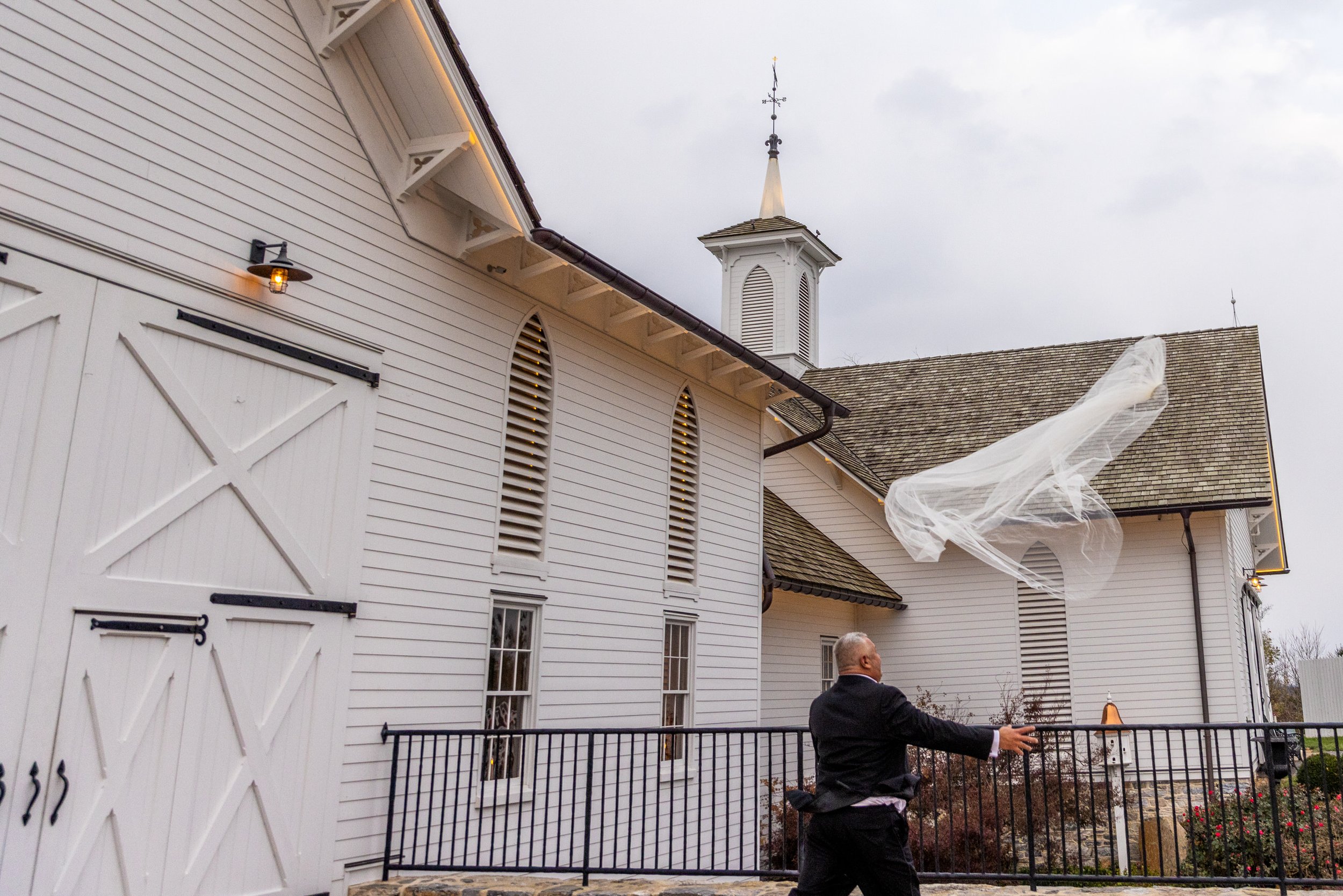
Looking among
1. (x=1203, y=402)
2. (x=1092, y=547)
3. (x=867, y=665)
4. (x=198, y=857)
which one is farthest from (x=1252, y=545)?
(x=198, y=857)

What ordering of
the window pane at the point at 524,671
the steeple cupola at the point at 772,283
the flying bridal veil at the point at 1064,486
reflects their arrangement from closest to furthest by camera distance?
the window pane at the point at 524,671 → the flying bridal veil at the point at 1064,486 → the steeple cupola at the point at 772,283

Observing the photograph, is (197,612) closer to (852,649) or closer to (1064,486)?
(852,649)

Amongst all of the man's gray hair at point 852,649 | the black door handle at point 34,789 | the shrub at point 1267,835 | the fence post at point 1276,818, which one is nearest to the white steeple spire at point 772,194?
the shrub at point 1267,835

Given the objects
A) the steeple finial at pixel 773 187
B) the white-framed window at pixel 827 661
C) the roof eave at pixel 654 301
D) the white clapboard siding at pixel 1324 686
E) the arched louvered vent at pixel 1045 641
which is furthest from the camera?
the steeple finial at pixel 773 187

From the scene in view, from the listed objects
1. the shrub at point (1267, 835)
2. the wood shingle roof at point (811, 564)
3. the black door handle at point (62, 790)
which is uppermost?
the wood shingle roof at point (811, 564)

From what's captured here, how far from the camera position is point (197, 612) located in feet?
21.7

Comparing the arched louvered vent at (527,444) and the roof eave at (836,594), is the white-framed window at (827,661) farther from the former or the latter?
the arched louvered vent at (527,444)

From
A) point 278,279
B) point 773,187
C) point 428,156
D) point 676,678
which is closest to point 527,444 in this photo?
point 428,156

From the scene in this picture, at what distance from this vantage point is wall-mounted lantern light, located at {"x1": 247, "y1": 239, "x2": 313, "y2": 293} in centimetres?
707

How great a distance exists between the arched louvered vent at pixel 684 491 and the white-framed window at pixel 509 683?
2747 millimetres

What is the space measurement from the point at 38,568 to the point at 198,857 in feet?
6.72

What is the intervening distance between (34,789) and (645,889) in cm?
385

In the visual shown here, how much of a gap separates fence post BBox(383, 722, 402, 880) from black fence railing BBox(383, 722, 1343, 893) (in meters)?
0.02

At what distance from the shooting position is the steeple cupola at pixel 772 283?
23406mm
